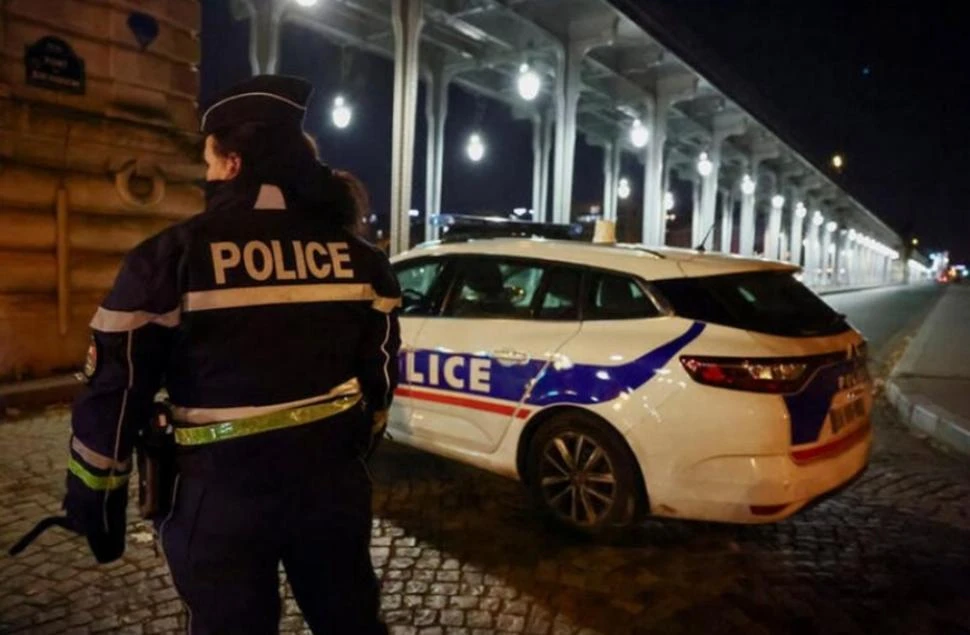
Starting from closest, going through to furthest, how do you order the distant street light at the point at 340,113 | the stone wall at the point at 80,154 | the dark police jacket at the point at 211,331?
the dark police jacket at the point at 211,331, the stone wall at the point at 80,154, the distant street light at the point at 340,113

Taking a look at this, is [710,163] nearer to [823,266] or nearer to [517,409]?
[517,409]

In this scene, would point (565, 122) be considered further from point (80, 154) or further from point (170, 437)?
point (170, 437)

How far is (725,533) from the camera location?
14.4 ft

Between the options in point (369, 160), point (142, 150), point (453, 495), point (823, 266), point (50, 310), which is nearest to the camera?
point (453, 495)

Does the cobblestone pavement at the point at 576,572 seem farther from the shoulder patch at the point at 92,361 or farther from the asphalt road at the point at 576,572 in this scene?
the shoulder patch at the point at 92,361

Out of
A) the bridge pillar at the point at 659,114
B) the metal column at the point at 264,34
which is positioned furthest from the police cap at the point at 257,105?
the bridge pillar at the point at 659,114

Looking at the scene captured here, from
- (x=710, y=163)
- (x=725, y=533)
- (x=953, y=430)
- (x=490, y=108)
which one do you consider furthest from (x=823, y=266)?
(x=725, y=533)

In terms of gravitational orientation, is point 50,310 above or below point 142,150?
below

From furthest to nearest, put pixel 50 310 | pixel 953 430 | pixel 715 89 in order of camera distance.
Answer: pixel 715 89, pixel 50 310, pixel 953 430

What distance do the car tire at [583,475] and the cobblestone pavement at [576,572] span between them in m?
A: 0.14

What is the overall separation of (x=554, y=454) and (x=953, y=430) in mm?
4233

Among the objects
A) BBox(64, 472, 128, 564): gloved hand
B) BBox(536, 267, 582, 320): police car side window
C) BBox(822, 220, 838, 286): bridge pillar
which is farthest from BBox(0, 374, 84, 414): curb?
BBox(822, 220, 838, 286): bridge pillar

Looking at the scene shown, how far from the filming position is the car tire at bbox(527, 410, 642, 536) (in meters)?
4.05

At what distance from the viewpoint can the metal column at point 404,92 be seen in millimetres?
10742
